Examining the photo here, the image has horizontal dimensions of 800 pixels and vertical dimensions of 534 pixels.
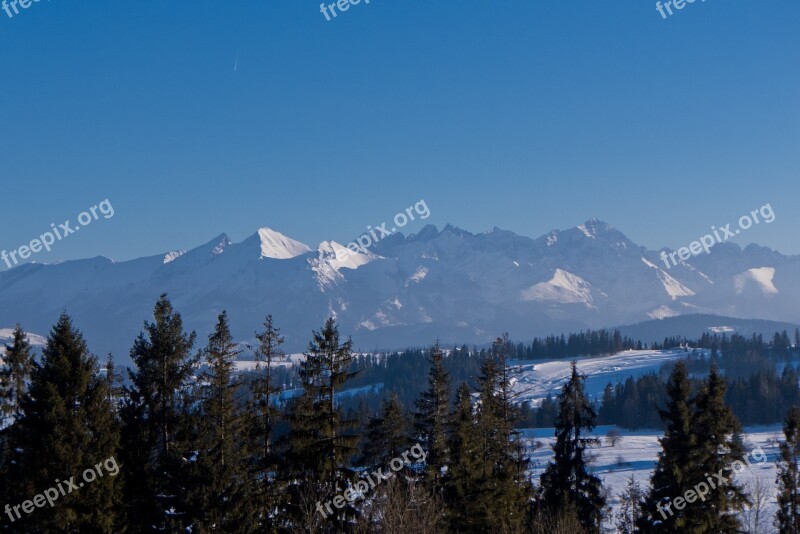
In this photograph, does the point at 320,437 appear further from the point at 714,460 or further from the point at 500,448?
the point at 714,460

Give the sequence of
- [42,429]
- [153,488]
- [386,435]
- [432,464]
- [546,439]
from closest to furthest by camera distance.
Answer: [42,429] < [153,488] < [432,464] < [386,435] < [546,439]

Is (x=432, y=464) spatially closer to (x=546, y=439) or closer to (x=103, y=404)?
(x=103, y=404)

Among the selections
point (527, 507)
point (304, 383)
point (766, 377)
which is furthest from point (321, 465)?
point (766, 377)

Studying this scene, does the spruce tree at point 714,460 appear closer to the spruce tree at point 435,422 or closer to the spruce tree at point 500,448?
the spruce tree at point 500,448

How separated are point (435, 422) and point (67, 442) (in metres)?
17.8

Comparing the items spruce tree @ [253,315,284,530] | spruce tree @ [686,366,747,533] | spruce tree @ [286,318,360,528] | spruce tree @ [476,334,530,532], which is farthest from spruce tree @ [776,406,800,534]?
spruce tree @ [253,315,284,530]

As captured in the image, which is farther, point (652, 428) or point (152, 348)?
point (652, 428)

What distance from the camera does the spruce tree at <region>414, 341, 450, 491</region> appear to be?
38.1m

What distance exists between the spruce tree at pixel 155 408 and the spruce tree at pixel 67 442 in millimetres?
2155

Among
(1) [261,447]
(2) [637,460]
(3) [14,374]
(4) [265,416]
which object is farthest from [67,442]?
(2) [637,460]

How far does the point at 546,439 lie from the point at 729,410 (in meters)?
133

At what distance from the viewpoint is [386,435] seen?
41969mm

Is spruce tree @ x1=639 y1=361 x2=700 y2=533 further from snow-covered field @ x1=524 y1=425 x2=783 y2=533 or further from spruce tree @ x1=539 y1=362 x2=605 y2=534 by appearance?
snow-covered field @ x1=524 y1=425 x2=783 y2=533

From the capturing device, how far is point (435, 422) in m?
38.7
